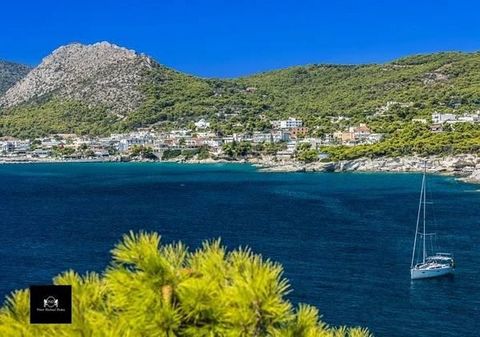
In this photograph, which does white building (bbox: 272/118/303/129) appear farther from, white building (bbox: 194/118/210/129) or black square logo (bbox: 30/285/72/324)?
black square logo (bbox: 30/285/72/324)

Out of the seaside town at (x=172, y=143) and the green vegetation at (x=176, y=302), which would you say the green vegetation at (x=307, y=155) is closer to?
the seaside town at (x=172, y=143)

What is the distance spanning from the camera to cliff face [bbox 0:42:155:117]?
140 meters

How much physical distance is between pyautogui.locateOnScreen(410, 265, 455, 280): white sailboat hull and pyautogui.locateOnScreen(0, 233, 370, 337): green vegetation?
22.9 meters

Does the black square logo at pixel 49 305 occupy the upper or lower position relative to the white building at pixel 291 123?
lower

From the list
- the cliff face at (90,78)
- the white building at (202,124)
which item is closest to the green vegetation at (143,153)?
the white building at (202,124)

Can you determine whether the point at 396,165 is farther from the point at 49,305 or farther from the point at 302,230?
the point at 49,305

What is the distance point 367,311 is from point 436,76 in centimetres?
11281

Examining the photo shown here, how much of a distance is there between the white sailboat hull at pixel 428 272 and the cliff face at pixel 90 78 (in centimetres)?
11789

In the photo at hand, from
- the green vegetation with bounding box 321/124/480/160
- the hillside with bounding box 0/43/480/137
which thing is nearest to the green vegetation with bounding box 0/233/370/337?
the green vegetation with bounding box 321/124/480/160

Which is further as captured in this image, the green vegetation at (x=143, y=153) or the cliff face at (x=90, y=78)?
the cliff face at (x=90, y=78)

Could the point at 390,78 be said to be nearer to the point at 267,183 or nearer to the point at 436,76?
the point at 436,76

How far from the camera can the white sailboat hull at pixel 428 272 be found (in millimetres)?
24562

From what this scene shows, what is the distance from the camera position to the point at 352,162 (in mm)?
78812

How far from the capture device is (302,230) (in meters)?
35.3
